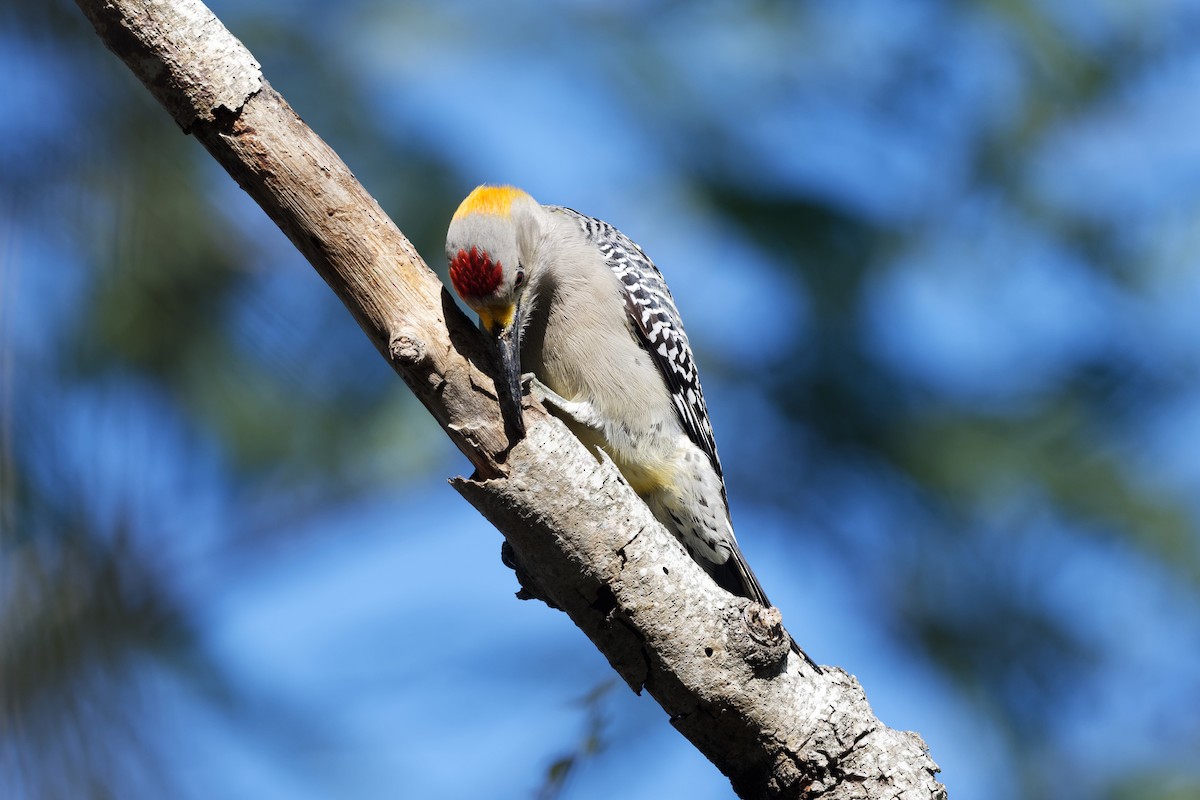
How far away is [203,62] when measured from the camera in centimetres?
303

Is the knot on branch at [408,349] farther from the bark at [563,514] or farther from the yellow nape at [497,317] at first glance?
the yellow nape at [497,317]

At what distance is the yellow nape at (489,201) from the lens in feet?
14.6

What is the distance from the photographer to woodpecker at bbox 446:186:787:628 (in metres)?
4.59

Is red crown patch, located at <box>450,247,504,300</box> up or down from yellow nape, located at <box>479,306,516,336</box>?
up

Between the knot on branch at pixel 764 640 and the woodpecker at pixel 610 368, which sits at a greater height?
Answer: the woodpecker at pixel 610 368

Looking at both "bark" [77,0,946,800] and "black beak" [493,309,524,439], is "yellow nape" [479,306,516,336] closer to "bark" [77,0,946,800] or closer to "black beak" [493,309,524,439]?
"black beak" [493,309,524,439]

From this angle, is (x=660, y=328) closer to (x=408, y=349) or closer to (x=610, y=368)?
(x=610, y=368)

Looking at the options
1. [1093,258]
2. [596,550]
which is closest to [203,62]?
[596,550]

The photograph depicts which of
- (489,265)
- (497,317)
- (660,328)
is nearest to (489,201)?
(489,265)

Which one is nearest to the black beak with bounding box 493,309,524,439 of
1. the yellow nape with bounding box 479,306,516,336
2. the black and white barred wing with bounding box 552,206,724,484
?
the yellow nape with bounding box 479,306,516,336

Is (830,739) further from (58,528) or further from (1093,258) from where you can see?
(1093,258)

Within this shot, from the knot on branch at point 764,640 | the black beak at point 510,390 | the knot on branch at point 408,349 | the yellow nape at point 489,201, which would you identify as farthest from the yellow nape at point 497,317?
the knot on branch at point 764,640

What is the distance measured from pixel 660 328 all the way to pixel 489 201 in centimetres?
96

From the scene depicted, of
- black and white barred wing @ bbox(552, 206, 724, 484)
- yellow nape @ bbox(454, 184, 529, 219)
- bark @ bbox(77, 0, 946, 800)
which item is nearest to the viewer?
bark @ bbox(77, 0, 946, 800)
